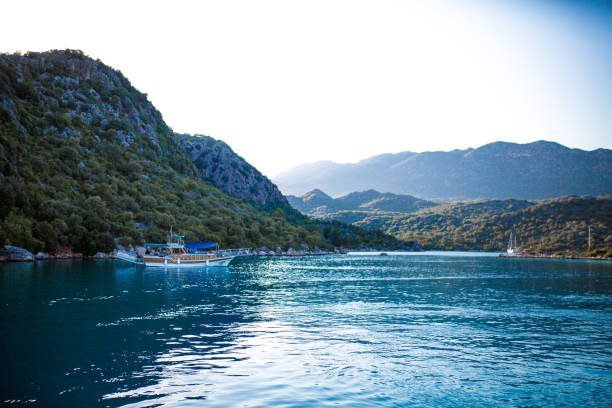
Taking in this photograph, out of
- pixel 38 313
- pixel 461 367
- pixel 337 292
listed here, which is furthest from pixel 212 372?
pixel 337 292

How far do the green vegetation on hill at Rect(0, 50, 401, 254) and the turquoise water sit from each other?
5954 cm

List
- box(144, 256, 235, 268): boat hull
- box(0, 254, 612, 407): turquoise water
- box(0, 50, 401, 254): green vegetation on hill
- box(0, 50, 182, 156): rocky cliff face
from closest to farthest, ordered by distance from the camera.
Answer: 1. box(0, 254, 612, 407): turquoise water
2. box(144, 256, 235, 268): boat hull
3. box(0, 50, 401, 254): green vegetation on hill
4. box(0, 50, 182, 156): rocky cliff face

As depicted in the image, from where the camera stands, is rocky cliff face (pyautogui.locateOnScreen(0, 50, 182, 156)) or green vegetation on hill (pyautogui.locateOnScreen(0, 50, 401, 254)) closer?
green vegetation on hill (pyautogui.locateOnScreen(0, 50, 401, 254))

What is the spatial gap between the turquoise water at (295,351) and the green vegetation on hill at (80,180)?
5954 cm

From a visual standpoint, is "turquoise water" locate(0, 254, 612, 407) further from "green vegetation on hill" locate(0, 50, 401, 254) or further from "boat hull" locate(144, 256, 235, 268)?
"green vegetation on hill" locate(0, 50, 401, 254)

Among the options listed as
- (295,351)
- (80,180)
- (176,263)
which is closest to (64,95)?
(80,180)

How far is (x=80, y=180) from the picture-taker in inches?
5103

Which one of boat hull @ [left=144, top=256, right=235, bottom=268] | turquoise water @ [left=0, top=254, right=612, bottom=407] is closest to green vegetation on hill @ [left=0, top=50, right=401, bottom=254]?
boat hull @ [left=144, top=256, right=235, bottom=268]

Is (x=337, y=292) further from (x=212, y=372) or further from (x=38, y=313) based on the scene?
(x=212, y=372)

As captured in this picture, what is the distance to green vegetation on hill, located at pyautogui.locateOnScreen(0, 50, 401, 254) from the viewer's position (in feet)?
318

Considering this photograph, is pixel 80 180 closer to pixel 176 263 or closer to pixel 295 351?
pixel 176 263

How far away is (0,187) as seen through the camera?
8838 centimetres

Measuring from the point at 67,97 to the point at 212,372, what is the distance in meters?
185

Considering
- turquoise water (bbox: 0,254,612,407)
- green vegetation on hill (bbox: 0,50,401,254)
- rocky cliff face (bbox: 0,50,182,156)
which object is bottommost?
turquoise water (bbox: 0,254,612,407)
